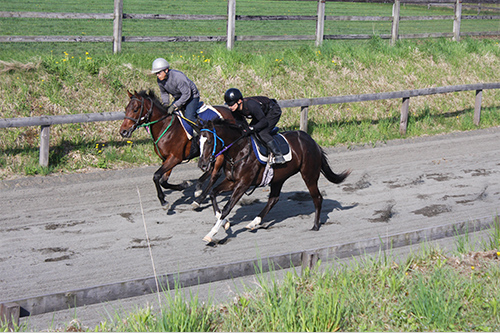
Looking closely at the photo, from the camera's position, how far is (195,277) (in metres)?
5.29

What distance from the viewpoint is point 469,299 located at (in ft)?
18.3

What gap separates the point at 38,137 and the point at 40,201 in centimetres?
254

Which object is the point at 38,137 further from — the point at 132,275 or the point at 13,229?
the point at 132,275

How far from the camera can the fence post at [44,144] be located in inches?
426

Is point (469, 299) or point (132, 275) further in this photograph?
point (132, 275)

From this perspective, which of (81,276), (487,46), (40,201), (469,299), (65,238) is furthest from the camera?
(487,46)

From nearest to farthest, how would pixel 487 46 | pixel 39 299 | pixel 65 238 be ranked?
pixel 39 299, pixel 65 238, pixel 487 46

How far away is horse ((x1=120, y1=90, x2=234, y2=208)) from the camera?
946cm

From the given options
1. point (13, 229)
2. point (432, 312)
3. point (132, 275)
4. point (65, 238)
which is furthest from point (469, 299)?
point (13, 229)

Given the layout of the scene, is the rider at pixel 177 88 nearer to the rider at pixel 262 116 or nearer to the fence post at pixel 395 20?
the rider at pixel 262 116

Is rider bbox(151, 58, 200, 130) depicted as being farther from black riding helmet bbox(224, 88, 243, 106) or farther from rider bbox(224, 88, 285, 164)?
black riding helmet bbox(224, 88, 243, 106)

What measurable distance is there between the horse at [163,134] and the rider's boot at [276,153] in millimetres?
1414

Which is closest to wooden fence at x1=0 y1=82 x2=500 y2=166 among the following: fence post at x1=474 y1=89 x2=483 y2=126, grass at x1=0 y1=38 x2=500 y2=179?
fence post at x1=474 y1=89 x2=483 y2=126

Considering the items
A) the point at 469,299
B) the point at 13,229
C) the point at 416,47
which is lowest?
the point at 13,229
